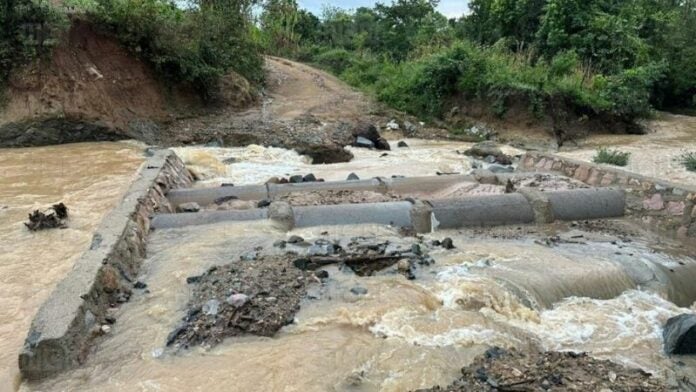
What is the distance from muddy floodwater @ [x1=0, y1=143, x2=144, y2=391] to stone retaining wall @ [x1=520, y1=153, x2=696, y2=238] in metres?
6.72

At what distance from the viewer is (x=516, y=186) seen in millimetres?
8453

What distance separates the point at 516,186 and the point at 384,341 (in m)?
4.96

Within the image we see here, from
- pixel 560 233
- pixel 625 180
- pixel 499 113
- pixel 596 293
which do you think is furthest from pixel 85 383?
pixel 499 113

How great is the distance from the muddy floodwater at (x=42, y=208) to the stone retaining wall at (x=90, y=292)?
0.28m

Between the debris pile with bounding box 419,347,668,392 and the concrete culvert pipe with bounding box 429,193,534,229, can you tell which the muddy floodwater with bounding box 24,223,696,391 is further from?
the concrete culvert pipe with bounding box 429,193,534,229

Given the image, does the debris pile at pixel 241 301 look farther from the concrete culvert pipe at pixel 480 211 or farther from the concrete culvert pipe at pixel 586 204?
the concrete culvert pipe at pixel 586 204

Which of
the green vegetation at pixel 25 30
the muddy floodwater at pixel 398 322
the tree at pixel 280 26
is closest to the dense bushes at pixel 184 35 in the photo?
the green vegetation at pixel 25 30

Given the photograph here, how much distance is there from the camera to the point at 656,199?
734 centimetres

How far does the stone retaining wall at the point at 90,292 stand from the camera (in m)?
3.71

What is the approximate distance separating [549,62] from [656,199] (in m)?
15.6

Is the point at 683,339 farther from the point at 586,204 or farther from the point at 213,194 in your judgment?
the point at 213,194

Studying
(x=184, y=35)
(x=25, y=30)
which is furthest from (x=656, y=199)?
(x=25, y=30)

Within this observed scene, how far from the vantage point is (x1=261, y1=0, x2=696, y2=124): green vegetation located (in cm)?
1803

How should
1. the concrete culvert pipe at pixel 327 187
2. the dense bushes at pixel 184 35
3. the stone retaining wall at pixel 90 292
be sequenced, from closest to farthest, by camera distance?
the stone retaining wall at pixel 90 292 → the concrete culvert pipe at pixel 327 187 → the dense bushes at pixel 184 35
